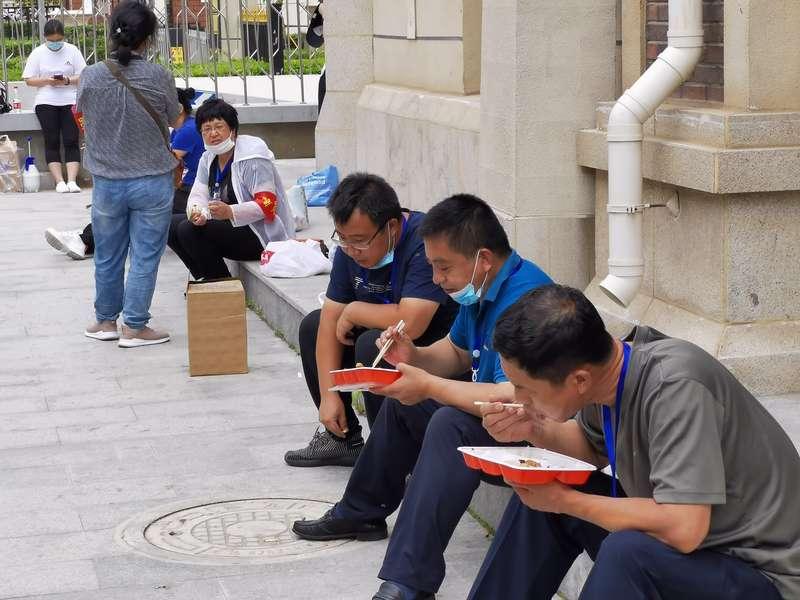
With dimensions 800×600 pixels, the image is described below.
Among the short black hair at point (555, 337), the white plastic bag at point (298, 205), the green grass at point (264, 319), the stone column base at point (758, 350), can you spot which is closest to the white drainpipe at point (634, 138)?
the stone column base at point (758, 350)

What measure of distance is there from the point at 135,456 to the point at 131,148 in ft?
7.12

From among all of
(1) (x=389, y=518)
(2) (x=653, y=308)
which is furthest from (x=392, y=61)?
(1) (x=389, y=518)

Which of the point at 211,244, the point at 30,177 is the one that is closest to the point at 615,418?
the point at 211,244

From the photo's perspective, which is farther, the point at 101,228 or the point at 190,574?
the point at 101,228

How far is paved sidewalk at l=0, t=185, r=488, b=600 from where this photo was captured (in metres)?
4.37

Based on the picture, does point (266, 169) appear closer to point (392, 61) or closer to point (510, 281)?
point (392, 61)

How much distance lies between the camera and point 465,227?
3.96 m

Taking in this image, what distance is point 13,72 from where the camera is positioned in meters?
17.1

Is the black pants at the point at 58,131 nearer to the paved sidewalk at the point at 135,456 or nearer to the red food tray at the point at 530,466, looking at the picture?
the paved sidewalk at the point at 135,456

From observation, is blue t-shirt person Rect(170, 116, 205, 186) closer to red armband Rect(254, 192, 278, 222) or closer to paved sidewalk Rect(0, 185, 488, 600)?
paved sidewalk Rect(0, 185, 488, 600)

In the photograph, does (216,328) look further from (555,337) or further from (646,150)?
(555,337)

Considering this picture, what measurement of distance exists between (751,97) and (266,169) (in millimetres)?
3566

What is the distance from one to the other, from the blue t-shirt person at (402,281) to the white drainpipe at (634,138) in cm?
110

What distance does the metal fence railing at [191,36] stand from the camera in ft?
51.7
